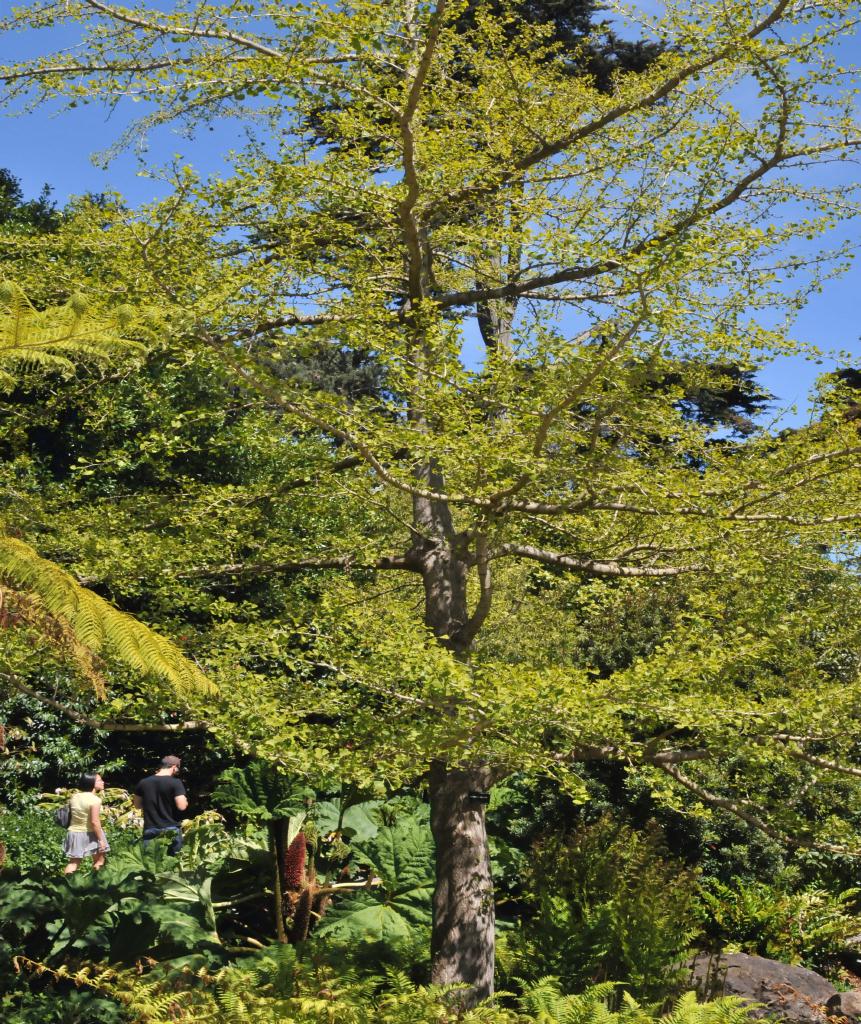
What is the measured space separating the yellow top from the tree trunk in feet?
11.8

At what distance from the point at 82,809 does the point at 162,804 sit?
713mm

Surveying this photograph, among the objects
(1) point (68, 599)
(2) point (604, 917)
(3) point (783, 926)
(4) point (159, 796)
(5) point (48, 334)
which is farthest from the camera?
(3) point (783, 926)

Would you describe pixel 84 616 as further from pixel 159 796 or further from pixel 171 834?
pixel 171 834

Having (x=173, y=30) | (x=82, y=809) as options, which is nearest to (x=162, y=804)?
(x=82, y=809)

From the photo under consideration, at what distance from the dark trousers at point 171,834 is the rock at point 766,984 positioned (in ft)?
15.6

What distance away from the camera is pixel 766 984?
27.2ft

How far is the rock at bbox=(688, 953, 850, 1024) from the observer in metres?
7.86

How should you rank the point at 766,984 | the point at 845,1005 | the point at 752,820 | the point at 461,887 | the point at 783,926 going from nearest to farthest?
the point at 752,820, the point at 461,887, the point at 766,984, the point at 845,1005, the point at 783,926

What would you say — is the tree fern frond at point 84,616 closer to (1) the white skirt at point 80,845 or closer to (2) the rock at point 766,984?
(1) the white skirt at point 80,845

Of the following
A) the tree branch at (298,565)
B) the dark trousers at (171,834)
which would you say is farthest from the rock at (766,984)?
the dark trousers at (171,834)

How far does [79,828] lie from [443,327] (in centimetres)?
602

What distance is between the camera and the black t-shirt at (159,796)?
31.0 ft

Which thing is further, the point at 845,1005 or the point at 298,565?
the point at 845,1005

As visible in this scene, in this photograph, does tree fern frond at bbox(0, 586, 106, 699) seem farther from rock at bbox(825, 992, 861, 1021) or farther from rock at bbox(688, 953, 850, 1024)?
rock at bbox(825, 992, 861, 1021)
